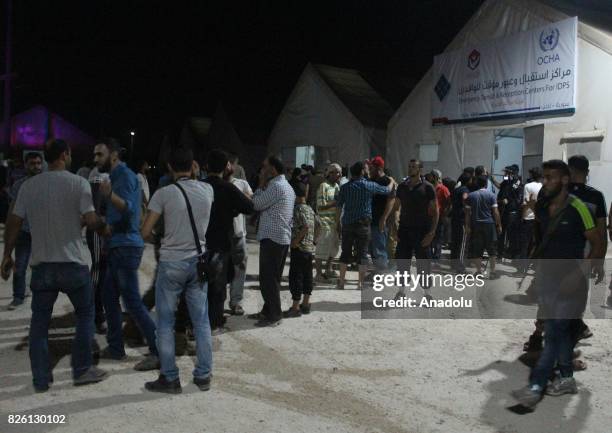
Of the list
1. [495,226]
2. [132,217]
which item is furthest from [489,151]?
[132,217]

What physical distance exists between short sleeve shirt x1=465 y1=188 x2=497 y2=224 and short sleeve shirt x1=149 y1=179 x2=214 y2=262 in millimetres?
6407

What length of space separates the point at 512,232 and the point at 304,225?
5894mm

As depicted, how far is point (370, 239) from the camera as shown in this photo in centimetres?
833

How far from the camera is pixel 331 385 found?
4590 millimetres

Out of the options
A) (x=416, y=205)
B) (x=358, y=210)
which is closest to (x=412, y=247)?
(x=416, y=205)

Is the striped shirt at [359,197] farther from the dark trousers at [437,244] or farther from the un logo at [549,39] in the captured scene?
Result: the un logo at [549,39]

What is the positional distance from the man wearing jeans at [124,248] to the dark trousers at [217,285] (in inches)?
26.3

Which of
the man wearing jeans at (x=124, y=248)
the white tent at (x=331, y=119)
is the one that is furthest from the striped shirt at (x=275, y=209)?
the white tent at (x=331, y=119)

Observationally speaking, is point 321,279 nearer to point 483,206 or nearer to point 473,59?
point 483,206

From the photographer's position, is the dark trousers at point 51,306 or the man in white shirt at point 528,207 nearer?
the dark trousers at point 51,306

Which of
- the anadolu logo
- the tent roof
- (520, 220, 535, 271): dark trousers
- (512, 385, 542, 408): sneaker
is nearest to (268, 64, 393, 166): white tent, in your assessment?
the tent roof

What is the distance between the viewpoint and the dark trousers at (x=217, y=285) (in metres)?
4.87

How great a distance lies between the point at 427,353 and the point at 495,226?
4820 mm

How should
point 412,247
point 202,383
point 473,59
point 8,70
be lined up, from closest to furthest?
1. point 202,383
2. point 412,247
3. point 473,59
4. point 8,70
